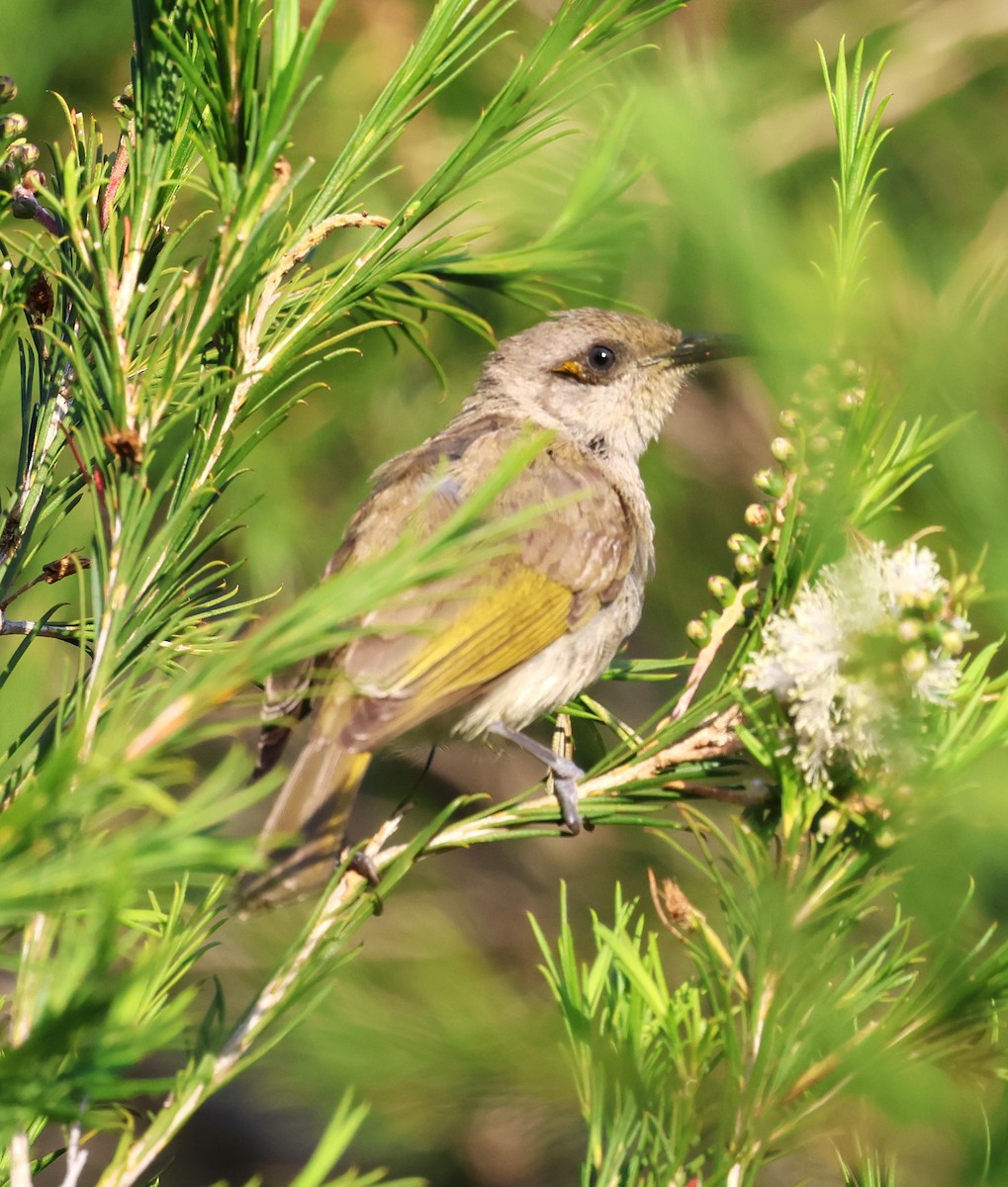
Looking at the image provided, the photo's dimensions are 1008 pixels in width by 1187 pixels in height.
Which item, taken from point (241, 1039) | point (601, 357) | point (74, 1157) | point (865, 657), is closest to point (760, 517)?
point (865, 657)

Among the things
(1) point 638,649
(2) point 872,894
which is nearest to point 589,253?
(2) point 872,894

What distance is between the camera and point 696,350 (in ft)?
12.3

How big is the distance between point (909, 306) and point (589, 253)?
957 millimetres

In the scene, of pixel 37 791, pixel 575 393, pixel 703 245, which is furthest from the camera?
pixel 575 393

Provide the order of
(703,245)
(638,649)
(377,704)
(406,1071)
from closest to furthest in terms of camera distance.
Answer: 1. (703,245)
2. (406,1071)
3. (377,704)
4. (638,649)

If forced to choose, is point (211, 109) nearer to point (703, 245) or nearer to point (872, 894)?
point (703, 245)

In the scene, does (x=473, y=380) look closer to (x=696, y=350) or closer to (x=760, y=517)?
(x=696, y=350)

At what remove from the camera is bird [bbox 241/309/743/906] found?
2.36 meters

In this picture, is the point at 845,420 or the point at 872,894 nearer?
the point at 872,894

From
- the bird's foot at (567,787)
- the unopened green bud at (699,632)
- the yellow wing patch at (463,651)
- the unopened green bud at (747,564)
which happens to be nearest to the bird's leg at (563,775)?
the bird's foot at (567,787)

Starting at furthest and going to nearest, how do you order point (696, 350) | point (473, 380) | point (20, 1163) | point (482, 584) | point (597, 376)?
point (473, 380) < point (597, 376) < point (696, 350) < point (482, 584) < point (20, 1163)

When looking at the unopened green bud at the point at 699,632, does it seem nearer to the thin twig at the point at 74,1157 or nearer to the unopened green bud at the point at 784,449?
the unopened green bud at the point at 784,449

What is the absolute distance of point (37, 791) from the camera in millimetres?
1052

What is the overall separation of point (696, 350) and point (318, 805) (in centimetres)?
197
